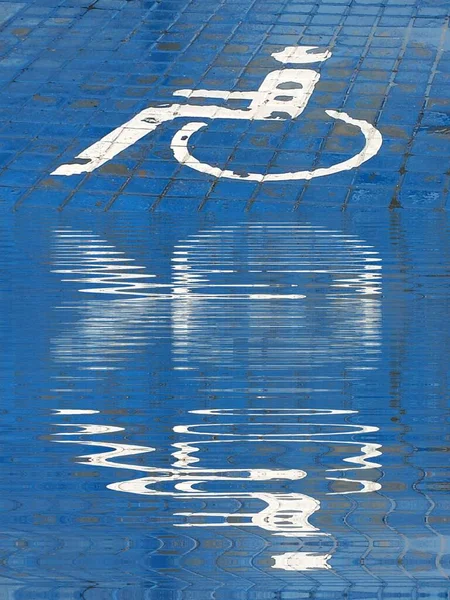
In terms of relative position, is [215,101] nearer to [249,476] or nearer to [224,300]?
[224,300]

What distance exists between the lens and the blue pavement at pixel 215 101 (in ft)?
32.6

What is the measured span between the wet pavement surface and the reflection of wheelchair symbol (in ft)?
0.10

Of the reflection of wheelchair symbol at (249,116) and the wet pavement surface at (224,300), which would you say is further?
the reflection of wheelchair symbol at (249,116)

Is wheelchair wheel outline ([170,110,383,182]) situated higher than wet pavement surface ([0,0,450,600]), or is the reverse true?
wet pavement surface ([0,0,450,600])

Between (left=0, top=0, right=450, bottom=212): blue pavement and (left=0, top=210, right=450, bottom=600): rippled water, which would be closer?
(left=0, top=210, right=450, bottom=600): rippled water

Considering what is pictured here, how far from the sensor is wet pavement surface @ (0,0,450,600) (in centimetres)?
239

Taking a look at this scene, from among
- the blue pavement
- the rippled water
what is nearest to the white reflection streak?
the rippled water

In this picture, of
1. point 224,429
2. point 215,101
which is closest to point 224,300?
point 224,429

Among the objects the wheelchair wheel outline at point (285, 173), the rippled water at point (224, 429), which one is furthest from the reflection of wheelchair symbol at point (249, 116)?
the rippled water at point (224, 429)

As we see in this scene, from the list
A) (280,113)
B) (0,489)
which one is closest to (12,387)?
(0,489)

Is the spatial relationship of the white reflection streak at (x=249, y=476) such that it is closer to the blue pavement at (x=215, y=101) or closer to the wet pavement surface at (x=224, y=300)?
the wet pavement surface at (x=224, y=300)

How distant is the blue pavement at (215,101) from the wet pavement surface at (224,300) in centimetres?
3

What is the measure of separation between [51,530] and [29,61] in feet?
33.6

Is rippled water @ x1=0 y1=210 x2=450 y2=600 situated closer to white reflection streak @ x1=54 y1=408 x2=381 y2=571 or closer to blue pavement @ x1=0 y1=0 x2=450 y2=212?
white reflection streak @ x1=54 y1=408 x2=381 y2=571
